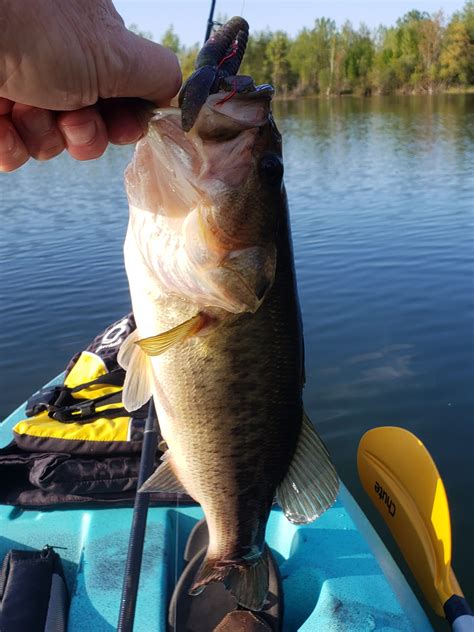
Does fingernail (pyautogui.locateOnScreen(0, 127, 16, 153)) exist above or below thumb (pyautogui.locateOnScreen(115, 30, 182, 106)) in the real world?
below

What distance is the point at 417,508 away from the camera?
11.8ft

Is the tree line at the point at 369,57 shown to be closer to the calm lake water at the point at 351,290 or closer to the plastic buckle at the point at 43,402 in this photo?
the calm lake water at the point at 351,290

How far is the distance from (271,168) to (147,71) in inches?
16.4

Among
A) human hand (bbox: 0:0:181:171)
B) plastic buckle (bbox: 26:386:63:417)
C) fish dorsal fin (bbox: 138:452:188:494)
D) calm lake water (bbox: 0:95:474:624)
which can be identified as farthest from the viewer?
calm lake water (bbox: 0:95:474:624)

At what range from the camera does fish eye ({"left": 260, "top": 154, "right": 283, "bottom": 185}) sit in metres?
1.71

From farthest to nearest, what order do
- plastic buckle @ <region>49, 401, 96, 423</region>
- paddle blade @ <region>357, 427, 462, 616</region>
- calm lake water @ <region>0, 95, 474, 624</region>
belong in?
calm lake water @ <region>0, 95, 474, 624</region> → plastic buckle @ <region>49, 401, 96, 423</region> → paddle blade @ <region>357, 427, 462, 616</region>

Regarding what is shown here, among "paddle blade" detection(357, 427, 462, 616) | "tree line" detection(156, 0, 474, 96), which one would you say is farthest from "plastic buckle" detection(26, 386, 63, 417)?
"tree line" detection(156, 0, 474, 96)

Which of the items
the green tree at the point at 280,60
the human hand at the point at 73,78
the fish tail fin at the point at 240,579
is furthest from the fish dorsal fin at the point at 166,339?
the green tree at the point at 280,60

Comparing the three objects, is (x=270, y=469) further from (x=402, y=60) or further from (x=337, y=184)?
(x=402, y=60)

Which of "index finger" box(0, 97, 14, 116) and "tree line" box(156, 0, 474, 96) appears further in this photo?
"tree line" box(156, 0, 474, 96)

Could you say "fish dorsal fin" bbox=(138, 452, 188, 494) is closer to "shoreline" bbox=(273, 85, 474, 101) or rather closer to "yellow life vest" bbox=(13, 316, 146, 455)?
"yellow life vest" bbox=(13, 316, 146, 455)

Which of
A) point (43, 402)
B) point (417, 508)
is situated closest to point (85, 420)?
point (43, 402)

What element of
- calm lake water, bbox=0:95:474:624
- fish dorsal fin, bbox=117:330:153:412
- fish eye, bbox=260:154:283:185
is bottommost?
calm lake water, bbox=0:95:474:624

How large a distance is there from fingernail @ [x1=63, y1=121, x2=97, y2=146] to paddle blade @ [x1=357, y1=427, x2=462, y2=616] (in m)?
2.71
